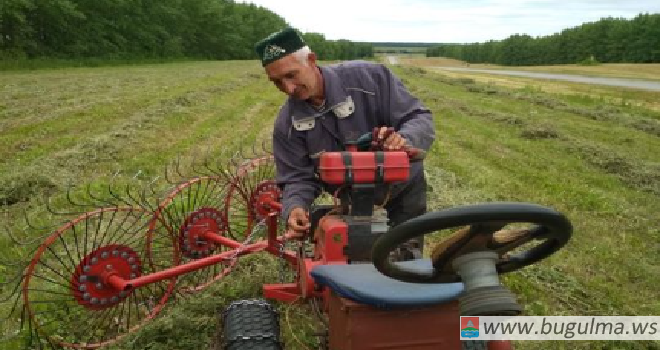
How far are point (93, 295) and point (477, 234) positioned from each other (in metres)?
2.20

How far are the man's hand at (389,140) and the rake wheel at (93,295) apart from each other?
4.78 ft

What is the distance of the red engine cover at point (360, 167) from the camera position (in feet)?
7.57

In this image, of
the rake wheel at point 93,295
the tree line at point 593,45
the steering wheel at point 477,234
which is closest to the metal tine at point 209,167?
the rake wheel at point 93,295

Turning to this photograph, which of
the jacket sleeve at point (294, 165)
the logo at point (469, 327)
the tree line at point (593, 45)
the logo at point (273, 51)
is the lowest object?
the logo at point (469, 327)

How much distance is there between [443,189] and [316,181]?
3523 millimetres

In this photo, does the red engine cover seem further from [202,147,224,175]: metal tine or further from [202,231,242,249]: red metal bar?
[202,147,224,175]: metal tine

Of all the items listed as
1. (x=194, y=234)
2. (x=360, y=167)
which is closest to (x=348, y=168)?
(x=360, y=167)

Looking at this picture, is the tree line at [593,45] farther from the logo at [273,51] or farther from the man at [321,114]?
the logo at [273,51]

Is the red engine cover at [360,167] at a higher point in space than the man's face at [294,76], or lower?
lower

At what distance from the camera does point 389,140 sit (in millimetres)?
2465

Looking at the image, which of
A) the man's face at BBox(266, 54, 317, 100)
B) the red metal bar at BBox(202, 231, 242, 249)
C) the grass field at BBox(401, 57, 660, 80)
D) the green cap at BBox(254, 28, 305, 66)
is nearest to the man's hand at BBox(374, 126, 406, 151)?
the man's face at BBox(266, 54, 317, 100)

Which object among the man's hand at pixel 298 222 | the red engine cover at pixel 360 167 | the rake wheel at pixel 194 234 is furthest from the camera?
the rake wheel at pixel 194 234

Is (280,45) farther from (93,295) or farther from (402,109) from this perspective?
(93,295)

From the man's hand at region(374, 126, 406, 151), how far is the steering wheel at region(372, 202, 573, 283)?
0.84 m
